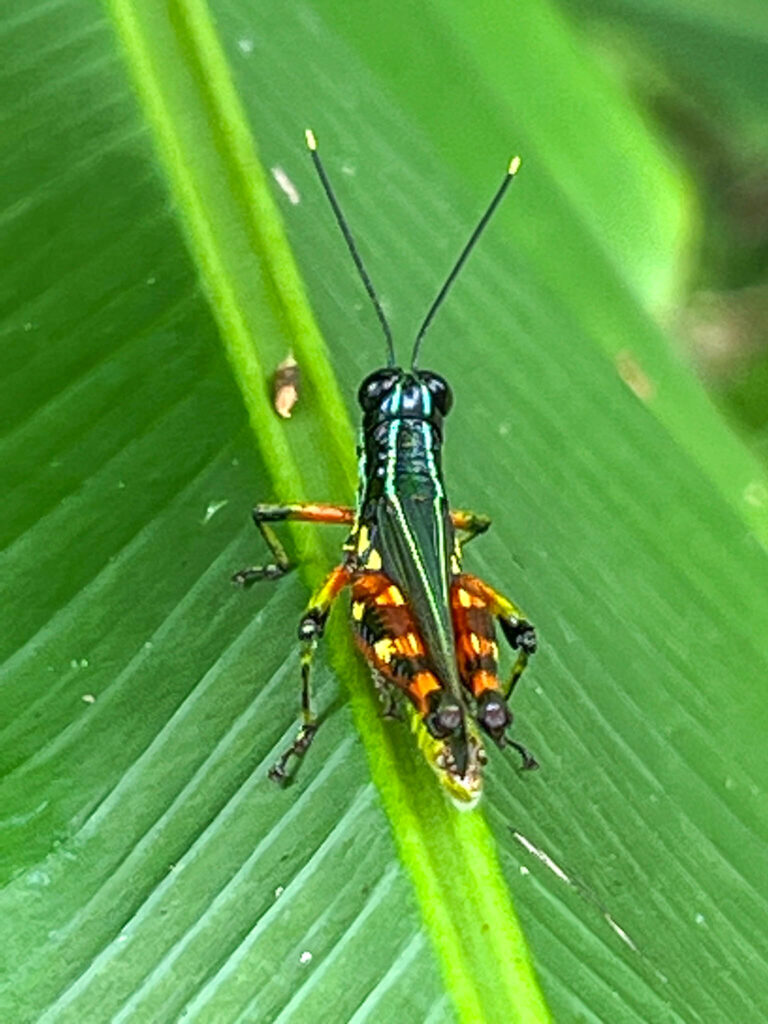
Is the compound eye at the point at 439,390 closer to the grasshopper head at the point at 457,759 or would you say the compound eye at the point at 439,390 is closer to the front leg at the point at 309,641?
the front leg at the point at 309,641

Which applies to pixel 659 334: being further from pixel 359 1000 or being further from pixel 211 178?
pixel 359 1000

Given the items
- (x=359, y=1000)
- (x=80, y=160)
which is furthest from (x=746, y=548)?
(x=80, y=160)

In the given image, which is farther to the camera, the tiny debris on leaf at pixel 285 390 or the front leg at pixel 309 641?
the tiny debris on leaf at pixel 285 390

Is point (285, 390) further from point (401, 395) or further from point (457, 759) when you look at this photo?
point (457, 759)

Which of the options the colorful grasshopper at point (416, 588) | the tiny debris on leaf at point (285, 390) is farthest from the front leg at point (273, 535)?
the tiny debris on leaf at point (285, 390)

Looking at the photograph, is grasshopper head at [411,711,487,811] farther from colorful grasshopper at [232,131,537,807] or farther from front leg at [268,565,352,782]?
front leg at [268,565,352,782]
